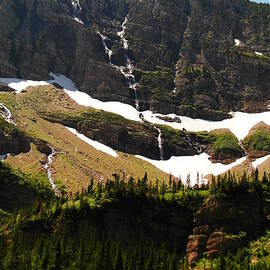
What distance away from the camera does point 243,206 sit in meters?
96.3

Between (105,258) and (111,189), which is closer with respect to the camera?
(105,258)

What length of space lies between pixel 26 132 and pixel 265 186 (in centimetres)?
11435

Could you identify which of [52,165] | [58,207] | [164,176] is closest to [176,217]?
[58,207]

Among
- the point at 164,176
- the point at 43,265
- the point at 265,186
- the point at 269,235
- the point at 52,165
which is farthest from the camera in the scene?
the point at 164,176

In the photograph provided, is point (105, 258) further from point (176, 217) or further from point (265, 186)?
point (265, 186)

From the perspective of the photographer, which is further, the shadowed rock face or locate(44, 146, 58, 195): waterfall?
locate(44, 146, 58, 195): waterfall

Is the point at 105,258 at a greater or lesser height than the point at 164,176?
lesser

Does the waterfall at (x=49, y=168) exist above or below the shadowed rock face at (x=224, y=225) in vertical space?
above

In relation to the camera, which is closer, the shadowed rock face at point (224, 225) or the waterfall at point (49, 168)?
the shadowed rock face at point (224, 225)

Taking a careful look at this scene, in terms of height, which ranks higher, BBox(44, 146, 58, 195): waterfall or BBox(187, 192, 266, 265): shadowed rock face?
BBox(44, 146, 58, 195): waterfall

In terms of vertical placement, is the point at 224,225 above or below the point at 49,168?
below

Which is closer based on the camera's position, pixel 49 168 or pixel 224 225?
pixel 224 225

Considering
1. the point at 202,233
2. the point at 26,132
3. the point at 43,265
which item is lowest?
the point at 43,265

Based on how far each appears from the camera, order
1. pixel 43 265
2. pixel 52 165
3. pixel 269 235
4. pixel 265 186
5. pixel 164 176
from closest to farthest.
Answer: pixel 43 265 → pixel 269 235 → pixel 265 186 → pixel 52 165 → pixel 164 176
